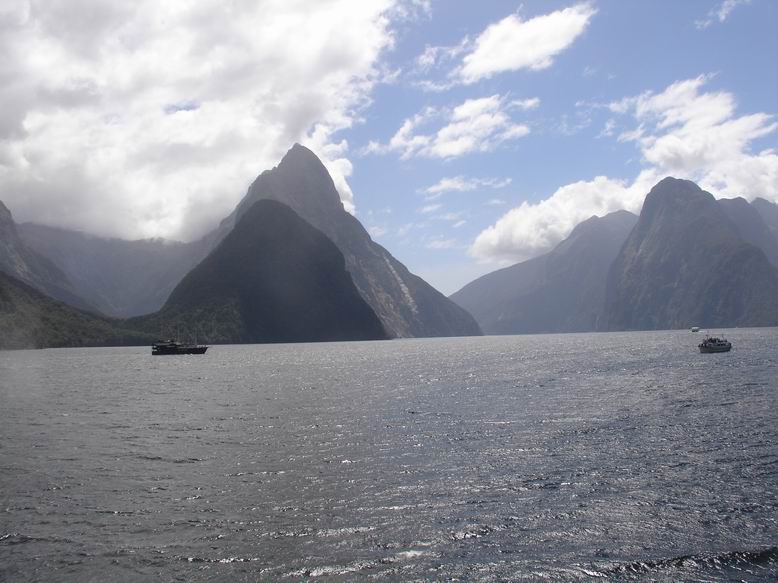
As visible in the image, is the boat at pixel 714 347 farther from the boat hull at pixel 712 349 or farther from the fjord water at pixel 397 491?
the fjord water at pixel 397 491

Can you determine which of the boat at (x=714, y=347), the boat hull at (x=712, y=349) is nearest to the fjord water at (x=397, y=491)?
the boat hull at (x=712, y=349)

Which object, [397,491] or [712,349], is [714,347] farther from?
[397,491]

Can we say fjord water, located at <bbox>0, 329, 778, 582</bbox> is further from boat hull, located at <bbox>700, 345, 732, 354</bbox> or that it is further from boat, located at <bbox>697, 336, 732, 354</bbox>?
boat, located at <bbox>697, 336, 732, 354</bbox>

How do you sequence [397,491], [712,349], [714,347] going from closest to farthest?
1. [397,491]
2. [712,349]
3. [714,347]

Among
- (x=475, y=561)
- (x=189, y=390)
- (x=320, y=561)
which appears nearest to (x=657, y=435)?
(x=475, y=561)

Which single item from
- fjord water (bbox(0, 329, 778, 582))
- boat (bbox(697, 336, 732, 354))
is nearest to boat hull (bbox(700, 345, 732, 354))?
boat (bbox(697, 336, 732, 354))

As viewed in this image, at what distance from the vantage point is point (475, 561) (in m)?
26.1

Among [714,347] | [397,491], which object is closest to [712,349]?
[714,347]

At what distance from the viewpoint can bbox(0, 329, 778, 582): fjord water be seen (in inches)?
1033

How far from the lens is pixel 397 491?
36.2 metres

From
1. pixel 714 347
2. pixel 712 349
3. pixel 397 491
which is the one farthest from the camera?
pixel 714 347

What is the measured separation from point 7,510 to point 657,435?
48197 millimetres

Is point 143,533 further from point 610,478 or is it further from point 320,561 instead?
point 610,478

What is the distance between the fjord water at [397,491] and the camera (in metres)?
26.2
